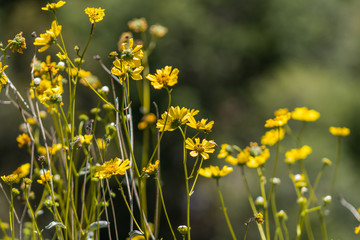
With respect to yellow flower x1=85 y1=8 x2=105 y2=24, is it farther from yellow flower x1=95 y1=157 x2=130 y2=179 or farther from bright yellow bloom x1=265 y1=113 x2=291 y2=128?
bright yellow bloom x1=265 y1=113 x2=291 y2=128

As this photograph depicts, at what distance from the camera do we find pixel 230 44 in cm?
981

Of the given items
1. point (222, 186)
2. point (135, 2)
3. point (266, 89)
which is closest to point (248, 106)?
point (266, 89)

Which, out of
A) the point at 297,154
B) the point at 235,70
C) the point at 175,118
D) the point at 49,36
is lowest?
the point at 235,70

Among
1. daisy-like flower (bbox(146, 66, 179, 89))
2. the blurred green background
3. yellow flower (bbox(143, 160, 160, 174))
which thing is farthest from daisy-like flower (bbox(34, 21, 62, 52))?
the blurred green background

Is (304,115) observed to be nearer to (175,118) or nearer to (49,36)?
(175,118)

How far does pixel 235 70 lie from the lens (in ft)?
32.3

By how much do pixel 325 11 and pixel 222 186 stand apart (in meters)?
6.04

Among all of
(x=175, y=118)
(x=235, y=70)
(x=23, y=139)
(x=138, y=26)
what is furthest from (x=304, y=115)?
(x=235, y=70)

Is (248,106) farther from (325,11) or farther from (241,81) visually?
(325,11)

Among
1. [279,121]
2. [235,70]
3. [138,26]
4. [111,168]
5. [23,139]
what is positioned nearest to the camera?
[111,168]

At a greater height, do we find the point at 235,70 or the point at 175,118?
the point at 175,118

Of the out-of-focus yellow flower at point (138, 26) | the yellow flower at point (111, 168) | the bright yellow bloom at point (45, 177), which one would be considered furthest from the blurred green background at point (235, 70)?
the yellow flower at point (111, 168)

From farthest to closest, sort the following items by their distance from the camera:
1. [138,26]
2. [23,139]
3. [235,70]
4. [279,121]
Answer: [235,70] → [138,26] → [23,139] → [279,121]

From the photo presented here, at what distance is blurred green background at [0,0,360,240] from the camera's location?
663 cm
